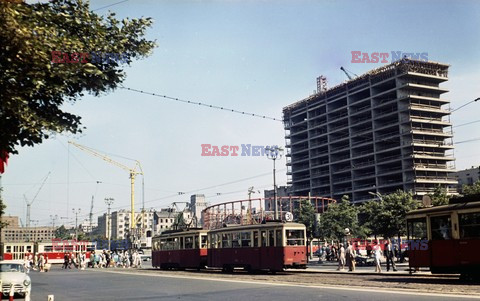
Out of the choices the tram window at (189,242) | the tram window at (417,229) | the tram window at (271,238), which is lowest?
the tram window at (189,242)

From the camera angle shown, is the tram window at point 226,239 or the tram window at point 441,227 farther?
the tram window at point 226,239

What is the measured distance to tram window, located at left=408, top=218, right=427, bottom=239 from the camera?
20.0 m

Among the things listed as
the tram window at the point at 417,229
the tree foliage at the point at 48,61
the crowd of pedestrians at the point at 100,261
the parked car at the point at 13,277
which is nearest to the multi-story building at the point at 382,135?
the crowd of pedestrians at the point at 100,261

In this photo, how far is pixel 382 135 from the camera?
9731cm

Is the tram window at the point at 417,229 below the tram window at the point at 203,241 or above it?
above

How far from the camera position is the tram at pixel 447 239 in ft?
58.4

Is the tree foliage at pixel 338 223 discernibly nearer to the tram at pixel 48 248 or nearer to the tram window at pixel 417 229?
the tram at pixel 48 248

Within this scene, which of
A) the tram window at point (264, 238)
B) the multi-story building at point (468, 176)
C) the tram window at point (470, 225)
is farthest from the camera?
the multi-story building at point (468, 176)

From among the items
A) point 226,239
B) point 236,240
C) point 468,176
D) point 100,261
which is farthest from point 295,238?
point 468,176

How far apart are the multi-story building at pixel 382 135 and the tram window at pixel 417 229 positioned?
67139 mm

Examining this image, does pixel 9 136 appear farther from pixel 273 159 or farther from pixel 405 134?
pixel 405 134

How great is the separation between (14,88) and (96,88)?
1.88m

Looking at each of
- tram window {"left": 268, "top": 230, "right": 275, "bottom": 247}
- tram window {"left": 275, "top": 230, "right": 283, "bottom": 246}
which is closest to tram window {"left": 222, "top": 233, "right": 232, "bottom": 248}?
tram window {"left": 268, "top": 230, "right": 275, "bottom": 247}

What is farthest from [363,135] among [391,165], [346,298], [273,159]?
[346,298]
